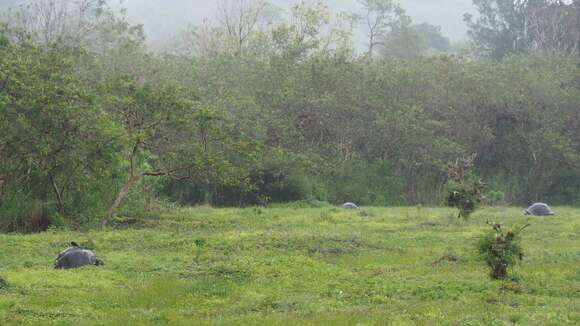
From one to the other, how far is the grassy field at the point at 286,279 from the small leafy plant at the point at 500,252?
0.26 m

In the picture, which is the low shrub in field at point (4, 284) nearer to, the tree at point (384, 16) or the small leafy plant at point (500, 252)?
the small leafy plant at point (500, 252)

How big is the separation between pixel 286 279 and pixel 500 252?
3629mm

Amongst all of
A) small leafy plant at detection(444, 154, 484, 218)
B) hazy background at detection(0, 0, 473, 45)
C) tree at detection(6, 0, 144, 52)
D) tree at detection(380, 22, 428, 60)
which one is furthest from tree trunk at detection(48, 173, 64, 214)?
hazy background at detection(0, 0, 473, 45)

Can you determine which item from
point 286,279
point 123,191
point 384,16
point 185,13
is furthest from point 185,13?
point 286,279

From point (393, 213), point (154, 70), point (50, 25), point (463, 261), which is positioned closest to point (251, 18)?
point (50, 25)

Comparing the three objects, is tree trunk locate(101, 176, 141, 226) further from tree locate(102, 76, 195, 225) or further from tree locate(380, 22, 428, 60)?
tree locate(380, 22, 428, 60)

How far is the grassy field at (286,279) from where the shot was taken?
996 cm

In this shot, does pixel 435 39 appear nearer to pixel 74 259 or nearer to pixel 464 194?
pixel 464 194

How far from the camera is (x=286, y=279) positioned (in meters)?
12.7

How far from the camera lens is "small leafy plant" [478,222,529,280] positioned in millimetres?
12469

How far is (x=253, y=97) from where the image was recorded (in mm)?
34406

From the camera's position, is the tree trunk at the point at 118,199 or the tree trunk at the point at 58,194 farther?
the tree trunk at the point at 118,199

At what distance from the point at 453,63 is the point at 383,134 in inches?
216

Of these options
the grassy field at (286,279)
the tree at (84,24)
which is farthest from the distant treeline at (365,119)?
the grassy field at (286,279)
